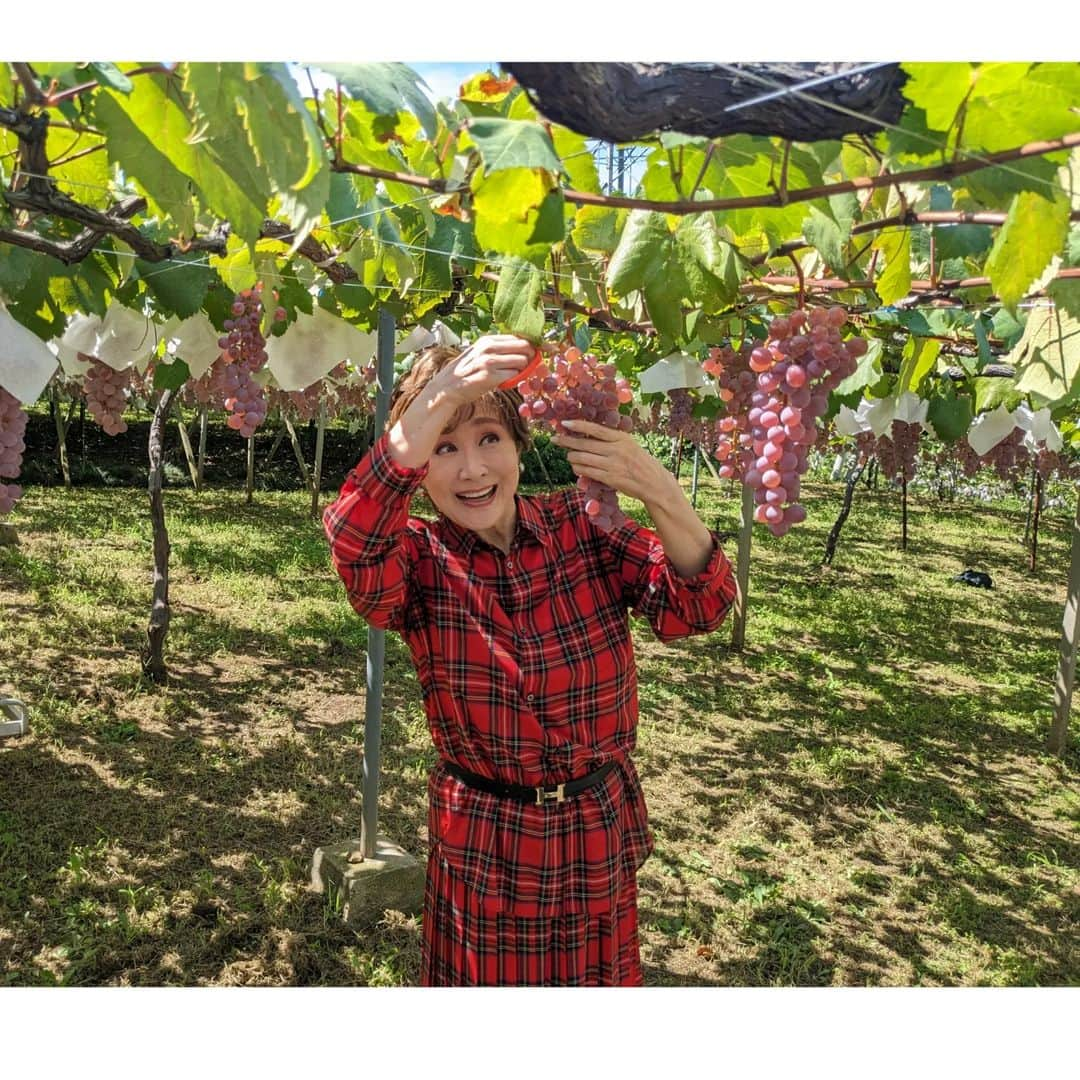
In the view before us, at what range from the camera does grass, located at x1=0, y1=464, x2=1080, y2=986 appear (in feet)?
9.91

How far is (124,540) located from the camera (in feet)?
28.7

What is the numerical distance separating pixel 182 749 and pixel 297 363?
2.80m

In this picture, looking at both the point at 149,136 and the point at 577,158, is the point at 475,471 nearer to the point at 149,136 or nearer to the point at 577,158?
the point at 577,158

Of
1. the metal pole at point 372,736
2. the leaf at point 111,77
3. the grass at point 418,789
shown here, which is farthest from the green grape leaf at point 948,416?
the leaf at point 111,77

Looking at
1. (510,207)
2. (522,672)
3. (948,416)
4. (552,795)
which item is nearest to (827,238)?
(510,207)

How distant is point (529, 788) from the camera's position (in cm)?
156

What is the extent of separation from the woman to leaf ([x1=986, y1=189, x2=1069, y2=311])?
582 mm

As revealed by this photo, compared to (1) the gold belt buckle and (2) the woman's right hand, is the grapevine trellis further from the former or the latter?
(1) the gold belt buckle

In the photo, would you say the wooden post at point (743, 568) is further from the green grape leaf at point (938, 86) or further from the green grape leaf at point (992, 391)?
the green grape leaf at point (938, 86)

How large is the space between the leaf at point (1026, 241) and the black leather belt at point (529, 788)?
38.7 inches

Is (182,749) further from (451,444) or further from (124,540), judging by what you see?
(124,540)

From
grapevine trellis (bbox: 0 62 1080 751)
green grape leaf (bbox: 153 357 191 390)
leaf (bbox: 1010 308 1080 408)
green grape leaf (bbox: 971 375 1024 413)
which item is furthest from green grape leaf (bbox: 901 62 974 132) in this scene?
green grape leaf (bbox: 971 375 1024 413)

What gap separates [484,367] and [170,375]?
184 cm

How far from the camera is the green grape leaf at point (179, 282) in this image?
1.99 meters
